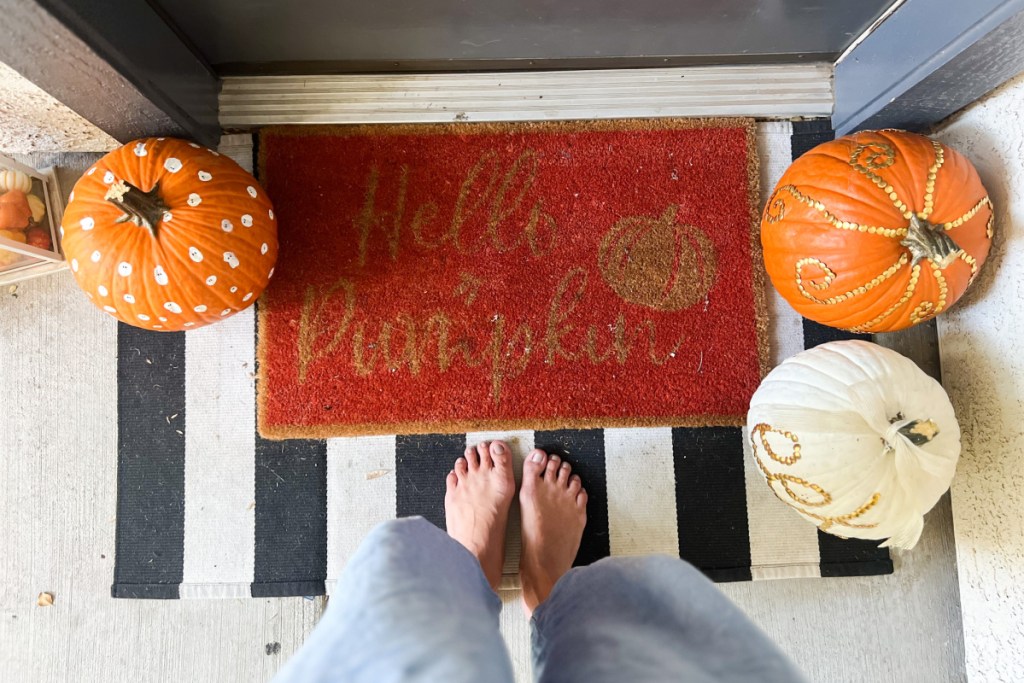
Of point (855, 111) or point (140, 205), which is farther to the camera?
point (855, 111)

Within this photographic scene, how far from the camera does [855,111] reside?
4.07 ft

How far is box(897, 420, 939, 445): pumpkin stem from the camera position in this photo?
975 mm

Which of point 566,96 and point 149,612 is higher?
point 566,96

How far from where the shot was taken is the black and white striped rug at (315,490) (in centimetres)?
126

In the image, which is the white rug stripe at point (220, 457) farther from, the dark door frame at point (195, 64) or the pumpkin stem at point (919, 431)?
the pumpkin stem at point (919, 431)

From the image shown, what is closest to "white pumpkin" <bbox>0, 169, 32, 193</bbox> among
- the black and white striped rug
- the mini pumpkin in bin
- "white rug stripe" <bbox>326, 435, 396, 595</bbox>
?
the mini pumpkin in bin

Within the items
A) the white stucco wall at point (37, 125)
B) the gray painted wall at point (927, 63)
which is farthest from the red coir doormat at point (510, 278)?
the white stucco wall at point (37, 125)

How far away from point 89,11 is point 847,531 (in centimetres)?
146

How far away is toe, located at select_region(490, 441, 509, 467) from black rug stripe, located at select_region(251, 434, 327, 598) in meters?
0.34

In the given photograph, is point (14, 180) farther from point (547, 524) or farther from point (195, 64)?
point (547, 524)

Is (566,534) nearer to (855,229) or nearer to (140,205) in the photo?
(855,229)

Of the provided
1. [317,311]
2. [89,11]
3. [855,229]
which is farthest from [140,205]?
[855,229]

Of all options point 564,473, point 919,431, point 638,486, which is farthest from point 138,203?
point 919,431

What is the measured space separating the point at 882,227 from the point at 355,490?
1063 millimetres
